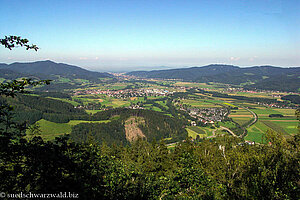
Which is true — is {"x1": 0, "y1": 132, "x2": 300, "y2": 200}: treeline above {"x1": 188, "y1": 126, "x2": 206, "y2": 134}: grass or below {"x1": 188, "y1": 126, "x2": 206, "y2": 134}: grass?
above

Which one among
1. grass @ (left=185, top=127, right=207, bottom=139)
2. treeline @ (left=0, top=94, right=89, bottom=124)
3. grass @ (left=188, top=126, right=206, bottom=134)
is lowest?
grass @ (left=185, top=127, right=207, bottom=139)

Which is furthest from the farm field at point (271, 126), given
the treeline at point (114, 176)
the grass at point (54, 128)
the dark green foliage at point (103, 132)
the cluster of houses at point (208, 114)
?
the grass at point (54, 128)

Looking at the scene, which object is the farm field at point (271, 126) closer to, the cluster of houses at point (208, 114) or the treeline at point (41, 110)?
the cluster of houses at point (208, 114)

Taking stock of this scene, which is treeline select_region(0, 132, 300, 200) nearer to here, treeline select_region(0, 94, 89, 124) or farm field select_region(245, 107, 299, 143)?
farm field select_region(245, 107, 299, 143)

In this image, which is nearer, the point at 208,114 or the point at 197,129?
the point at 197,129

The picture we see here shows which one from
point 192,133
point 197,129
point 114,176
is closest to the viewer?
point 114,176

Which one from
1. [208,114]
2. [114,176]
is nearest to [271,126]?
[208,114]

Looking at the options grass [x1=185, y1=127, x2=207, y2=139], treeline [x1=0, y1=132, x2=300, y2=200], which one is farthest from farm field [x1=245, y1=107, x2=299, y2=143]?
treeline [x1=0, y1=132, x2=300, y2=200]

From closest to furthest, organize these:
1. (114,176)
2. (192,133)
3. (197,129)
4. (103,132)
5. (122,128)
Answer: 1. (114,176)
2. (103,132)
3. (192,133)
4. (122,128)
5. (197,129)

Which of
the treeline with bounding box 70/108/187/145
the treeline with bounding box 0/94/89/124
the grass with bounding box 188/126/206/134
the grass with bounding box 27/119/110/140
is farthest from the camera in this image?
the treeline with bounding box 0/94/89/124

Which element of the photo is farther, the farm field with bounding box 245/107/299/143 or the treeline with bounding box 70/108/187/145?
the treeline with bounding box 70/108/187/145

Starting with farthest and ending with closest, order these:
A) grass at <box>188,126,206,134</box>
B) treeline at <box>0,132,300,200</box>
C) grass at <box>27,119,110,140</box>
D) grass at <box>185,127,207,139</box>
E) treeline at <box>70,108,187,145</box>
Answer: grass at <box>188,126,206,134</box> → grass at <box>185,127,207,139</box> → treeline at <box>70,108,187,145</box> → grass at <box>27,119,110,140</box> → treeline at <box>0,132,300,200</box>

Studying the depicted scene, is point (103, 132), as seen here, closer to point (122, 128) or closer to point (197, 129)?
point (122, 128)

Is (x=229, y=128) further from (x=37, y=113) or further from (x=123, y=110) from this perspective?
(x=37, y=113)
